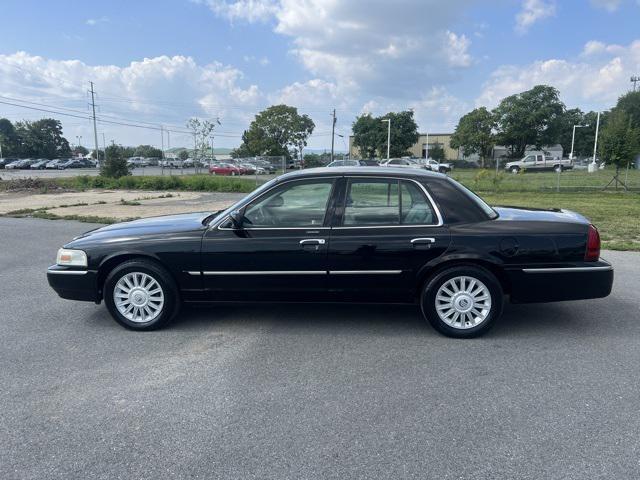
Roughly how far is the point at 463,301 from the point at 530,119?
71.2 metres

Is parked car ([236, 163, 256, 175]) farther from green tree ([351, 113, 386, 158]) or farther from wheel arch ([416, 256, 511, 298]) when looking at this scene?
wheel arch ([416, 256, 511, 298])

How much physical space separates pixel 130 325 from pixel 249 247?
1.42 metres

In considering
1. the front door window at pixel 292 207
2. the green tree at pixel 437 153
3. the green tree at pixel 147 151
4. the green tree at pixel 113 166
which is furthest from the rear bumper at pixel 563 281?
the green tree at pixel 147 151

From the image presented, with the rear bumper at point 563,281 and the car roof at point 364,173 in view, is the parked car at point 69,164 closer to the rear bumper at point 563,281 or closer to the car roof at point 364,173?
the car roof at point 364,173

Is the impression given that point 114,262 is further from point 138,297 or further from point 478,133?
point 478,133

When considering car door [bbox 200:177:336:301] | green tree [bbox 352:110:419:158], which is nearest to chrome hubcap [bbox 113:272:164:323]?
car door [bbox 200:177:336:301]

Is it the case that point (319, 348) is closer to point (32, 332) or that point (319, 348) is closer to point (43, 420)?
point (43, 420)

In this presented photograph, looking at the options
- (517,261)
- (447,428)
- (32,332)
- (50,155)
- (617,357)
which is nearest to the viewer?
(447,428)


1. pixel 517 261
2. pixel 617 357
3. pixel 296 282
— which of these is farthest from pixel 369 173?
pixel 617 357

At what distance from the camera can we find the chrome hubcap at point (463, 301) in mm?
4379

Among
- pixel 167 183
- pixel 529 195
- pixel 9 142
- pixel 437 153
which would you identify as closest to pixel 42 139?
pixel 9 142

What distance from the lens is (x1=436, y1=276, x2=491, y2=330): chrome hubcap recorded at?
172 inches

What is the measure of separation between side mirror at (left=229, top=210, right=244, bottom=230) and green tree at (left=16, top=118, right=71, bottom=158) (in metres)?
95.6

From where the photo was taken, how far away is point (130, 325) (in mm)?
4664
